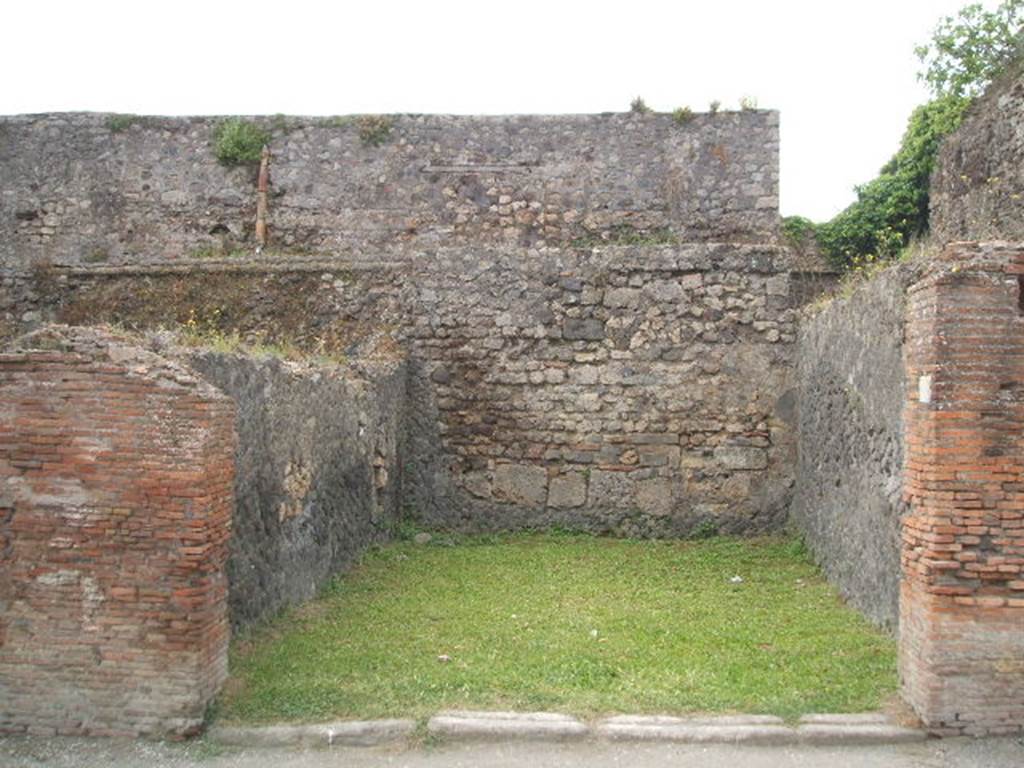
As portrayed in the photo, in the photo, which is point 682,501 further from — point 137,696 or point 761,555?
point 137,696

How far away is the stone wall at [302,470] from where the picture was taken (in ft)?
21.0

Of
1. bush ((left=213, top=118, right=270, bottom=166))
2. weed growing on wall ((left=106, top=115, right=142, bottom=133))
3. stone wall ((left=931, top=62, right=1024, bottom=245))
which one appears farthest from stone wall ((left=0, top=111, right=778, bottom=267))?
stone wall ((left=931, top=62, right=1024, bottom=245))

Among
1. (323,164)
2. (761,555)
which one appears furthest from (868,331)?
(323,164)

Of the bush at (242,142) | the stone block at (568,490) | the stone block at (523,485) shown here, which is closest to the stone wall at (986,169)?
the stone block at (568,490)

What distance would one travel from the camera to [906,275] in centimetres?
656

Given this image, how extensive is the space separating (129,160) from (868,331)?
12479 mm

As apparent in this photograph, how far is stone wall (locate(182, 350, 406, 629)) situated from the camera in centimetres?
639

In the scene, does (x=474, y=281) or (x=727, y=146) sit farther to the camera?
(x=727, y=146)

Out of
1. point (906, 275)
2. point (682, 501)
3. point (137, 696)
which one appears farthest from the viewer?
point (682, 501)

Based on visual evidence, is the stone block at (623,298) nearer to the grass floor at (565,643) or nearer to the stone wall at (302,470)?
the stone wall at (302,470)

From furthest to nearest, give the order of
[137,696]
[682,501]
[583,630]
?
[682,501] → [583,630] → [137,696]

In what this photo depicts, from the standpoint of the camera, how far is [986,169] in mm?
11656

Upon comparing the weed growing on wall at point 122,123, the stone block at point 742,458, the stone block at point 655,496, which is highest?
the weed growing on wall at point 122,123

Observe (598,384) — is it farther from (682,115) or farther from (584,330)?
(682,115)
